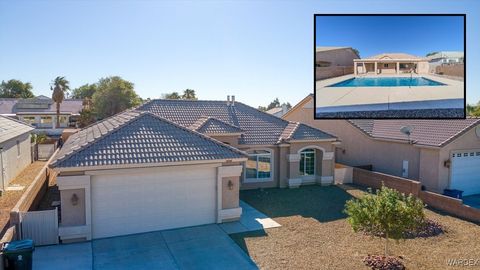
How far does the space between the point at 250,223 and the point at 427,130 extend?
13918 mm

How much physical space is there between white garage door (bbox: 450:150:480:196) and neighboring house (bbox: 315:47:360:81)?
10.2 m

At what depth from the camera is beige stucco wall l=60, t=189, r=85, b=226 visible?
12531 mm

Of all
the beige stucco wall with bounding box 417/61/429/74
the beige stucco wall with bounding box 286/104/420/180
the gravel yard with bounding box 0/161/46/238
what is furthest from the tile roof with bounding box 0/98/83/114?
the beige stucco wall with bounding box 417/61/429/74

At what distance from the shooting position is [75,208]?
12.7 meters

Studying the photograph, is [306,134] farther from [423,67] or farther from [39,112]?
[39,112]

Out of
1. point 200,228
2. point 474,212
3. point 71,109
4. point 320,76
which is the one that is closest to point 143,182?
point 200,228

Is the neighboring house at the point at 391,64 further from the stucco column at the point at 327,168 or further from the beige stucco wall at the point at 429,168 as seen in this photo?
the stucco column at the point at 327,168

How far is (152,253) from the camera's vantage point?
11.8 metres

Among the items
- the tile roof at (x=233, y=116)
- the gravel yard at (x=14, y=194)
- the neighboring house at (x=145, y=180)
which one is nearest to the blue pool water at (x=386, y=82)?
the neighboring house at (x=145, y=180)

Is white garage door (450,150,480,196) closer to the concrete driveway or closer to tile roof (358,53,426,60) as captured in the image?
tile roof (358,53,426,60)

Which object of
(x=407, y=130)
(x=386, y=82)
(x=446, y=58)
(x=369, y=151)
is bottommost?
(x=369, y=151)

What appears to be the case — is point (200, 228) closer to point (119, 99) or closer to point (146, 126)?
point (146, 126)

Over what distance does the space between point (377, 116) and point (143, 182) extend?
10.4 metres

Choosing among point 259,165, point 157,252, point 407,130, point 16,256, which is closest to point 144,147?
point 157,252
